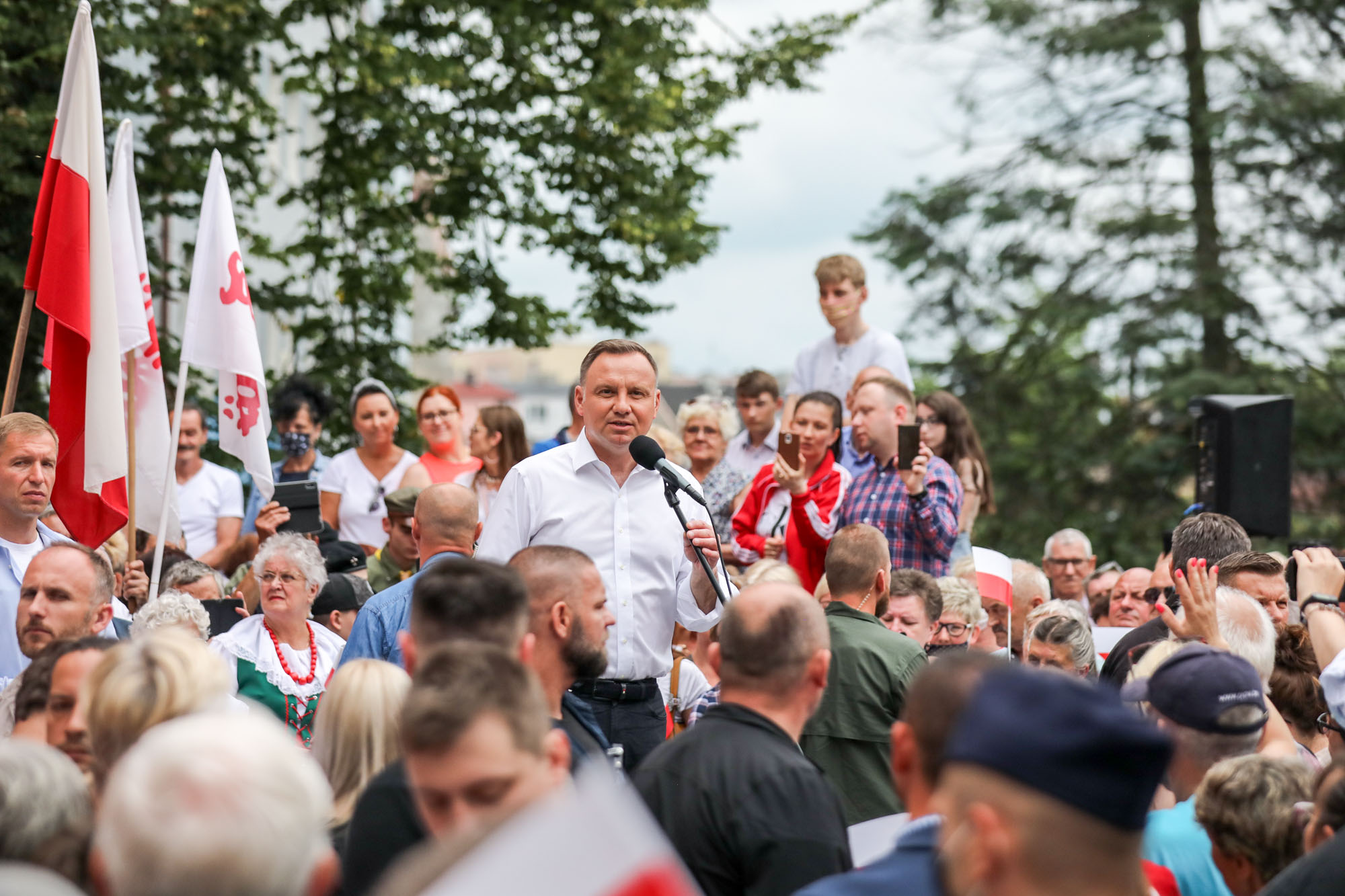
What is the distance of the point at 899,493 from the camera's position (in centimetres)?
834

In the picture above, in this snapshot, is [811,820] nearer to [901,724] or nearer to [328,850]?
[901,724]

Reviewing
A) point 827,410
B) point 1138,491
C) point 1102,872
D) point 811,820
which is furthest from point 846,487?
point 1138,491

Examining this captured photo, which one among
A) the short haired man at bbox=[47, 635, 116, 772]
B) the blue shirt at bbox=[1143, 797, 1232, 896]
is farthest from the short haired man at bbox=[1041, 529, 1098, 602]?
the short haired man at bbox=[47, 635, 116, 772]

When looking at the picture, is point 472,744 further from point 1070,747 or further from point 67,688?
point 67,688

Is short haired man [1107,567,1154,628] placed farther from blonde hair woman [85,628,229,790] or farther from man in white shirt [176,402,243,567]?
blonde hair woman [85,628,229,790]

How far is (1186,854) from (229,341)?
5.83m

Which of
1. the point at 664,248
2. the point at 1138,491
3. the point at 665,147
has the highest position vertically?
the point at 665,147

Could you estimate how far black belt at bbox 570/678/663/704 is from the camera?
5414 mm

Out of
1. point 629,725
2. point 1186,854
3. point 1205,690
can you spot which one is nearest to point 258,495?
point 629,725

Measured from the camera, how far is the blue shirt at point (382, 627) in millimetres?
5762

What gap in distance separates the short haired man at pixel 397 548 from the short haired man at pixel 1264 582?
4.58m

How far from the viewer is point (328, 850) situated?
8.54 feet

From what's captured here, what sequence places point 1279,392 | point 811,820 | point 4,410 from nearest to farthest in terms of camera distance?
point 811,820 → point 4,410 → point 1279,392

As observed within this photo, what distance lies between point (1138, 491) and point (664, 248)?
8.77 m
